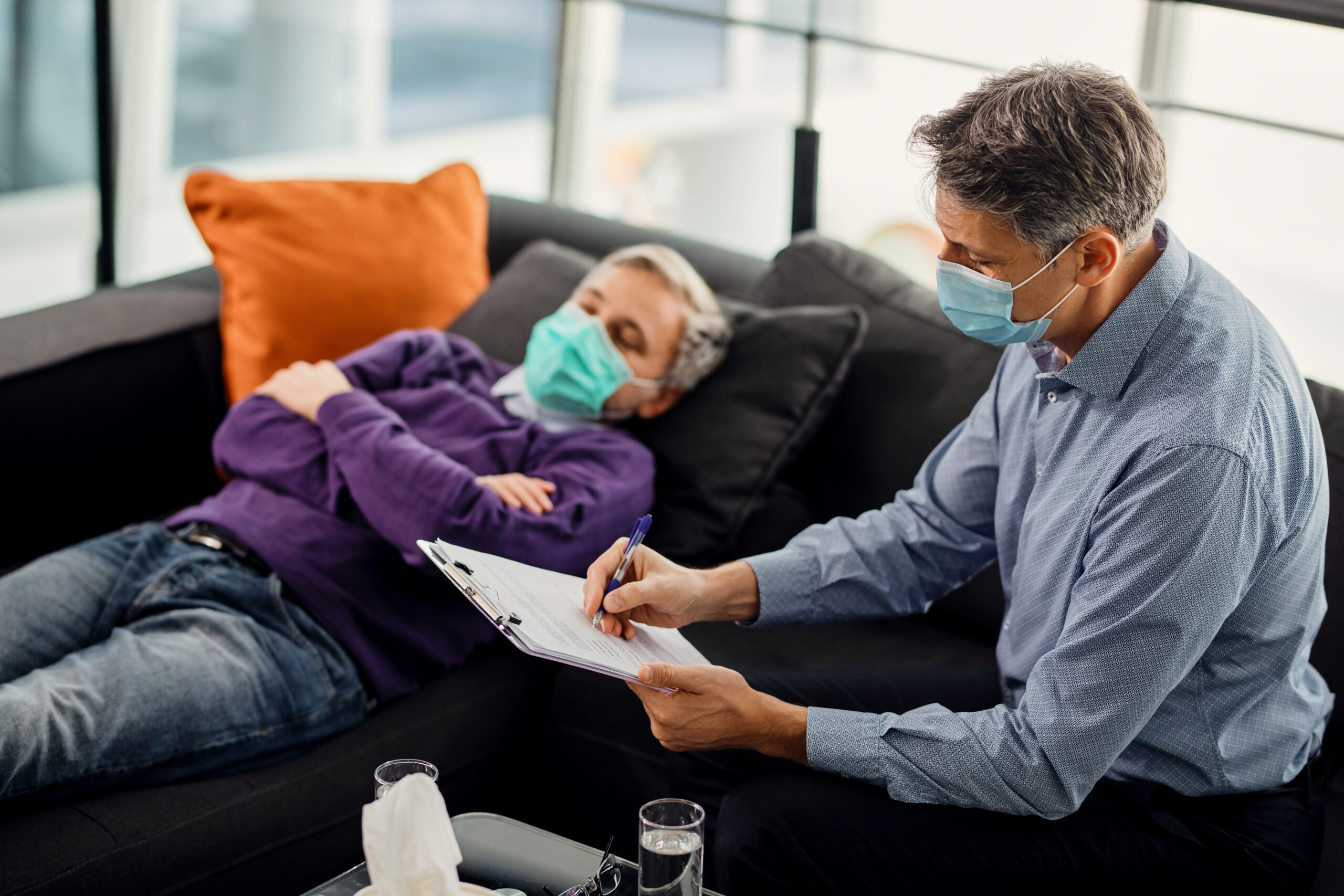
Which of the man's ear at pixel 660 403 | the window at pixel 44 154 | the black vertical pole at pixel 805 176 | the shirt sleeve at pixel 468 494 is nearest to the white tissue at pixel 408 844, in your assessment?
the shirt sleeve at pixel 468 494

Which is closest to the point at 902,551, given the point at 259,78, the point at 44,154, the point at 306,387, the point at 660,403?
the point at 660,403

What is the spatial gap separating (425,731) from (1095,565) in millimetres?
897

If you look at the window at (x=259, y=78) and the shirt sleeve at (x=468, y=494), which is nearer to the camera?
the shirt sleeve at (x=468, y=494)

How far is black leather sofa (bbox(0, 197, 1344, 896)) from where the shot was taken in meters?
1.38

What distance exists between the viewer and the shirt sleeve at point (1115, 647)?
43.5 inches

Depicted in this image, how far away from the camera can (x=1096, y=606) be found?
3.73ft

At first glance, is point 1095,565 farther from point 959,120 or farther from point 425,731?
point 425,731

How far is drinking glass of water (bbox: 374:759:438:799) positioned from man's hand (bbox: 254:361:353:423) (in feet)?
2.50

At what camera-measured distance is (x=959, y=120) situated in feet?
3.90

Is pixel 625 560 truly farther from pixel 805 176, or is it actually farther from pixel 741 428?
pixel 805 176

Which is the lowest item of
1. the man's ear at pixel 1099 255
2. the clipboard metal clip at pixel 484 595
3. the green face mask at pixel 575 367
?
the clipboard metal clip at pixel 484 595

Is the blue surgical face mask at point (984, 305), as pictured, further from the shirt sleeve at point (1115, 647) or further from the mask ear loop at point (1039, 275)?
the shirt sleeve at point (1115, 647)

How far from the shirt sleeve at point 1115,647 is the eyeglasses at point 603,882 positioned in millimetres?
287

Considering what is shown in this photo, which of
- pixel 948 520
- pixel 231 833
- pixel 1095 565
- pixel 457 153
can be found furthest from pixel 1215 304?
pixel 457 153
